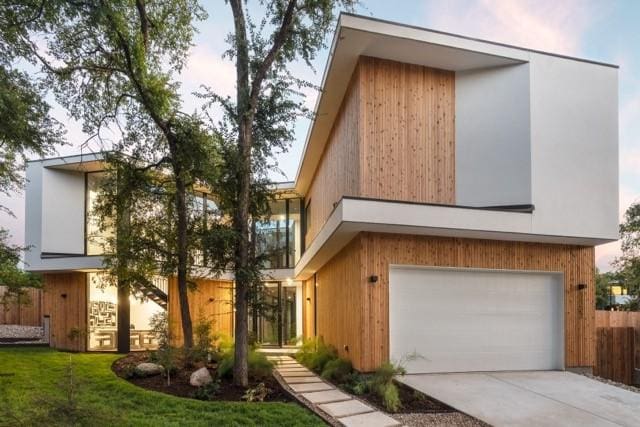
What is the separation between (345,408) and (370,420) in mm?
618

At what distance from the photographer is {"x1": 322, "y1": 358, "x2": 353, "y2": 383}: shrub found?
832 cm

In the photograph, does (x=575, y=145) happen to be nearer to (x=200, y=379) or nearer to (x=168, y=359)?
(x=200, y=379)

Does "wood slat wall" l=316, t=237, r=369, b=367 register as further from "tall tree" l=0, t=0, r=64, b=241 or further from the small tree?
the small tree

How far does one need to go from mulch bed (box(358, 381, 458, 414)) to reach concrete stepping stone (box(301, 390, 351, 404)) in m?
0.33

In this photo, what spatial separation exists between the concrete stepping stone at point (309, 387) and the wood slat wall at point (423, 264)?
74 centimetres

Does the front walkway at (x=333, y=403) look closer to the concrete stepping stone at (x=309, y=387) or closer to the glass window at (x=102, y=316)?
the concrete stepping stone at (x=309, y=387)

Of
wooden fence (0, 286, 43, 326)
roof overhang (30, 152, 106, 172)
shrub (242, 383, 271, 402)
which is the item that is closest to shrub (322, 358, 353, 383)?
shrub (242, 383, 271, 402)

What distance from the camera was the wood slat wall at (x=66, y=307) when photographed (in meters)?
14.3

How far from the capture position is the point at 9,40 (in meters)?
7.91

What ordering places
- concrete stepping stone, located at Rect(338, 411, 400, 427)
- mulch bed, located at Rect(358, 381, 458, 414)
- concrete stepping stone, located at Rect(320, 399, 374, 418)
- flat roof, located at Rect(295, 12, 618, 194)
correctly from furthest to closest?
flat roof, located at Rect(295, 12, 618, 194) → mulch bed, located at Rect(358, 381, 458, 414) → concrete stepping stone, located at Rect(320, 399, 374, 418) → concrete stepping stone, located at Rect(338, 411, 400, 427)

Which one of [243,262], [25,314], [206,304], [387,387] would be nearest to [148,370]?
[243,262]

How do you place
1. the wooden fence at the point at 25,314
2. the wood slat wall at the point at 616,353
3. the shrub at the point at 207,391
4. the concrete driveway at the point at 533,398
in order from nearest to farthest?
the concrete driveway at the point at 533,398, the shrub at the point at 207,391, the wood slat wall at the point at 616,353, the wooden fence at the point at 25,314

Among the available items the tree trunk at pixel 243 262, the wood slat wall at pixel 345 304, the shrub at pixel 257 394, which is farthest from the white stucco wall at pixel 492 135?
the shrub at pixel 257 394

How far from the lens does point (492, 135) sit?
9.54 metres
